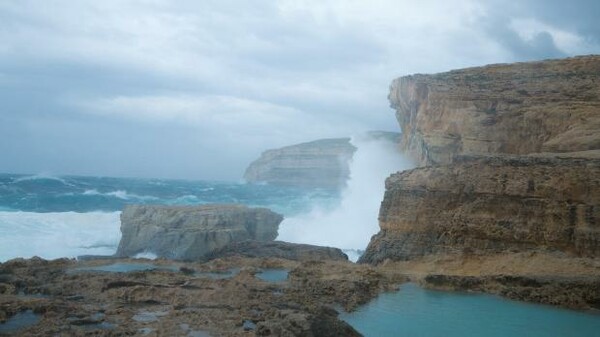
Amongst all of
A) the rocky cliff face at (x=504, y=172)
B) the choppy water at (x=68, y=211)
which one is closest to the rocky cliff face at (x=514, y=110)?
the rocky cliff face at (x=504, y=172)

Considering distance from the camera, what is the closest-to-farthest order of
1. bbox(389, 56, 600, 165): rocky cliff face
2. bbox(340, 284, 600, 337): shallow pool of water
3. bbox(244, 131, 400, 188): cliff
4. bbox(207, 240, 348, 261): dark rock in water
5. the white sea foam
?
bbox(340, 284, 600, 337): shallow pool of water < bbox(389, 56, 600, 165): rocky cliff face < bbox(207, 240, 348, 261): dark rock in water < the white sea foam < bbox(244, 131, 400, 188): cliff

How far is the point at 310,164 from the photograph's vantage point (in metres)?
85.1

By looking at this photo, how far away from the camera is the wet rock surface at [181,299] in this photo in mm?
8945

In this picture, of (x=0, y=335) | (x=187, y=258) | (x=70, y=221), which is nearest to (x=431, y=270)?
(x=187, y=258)

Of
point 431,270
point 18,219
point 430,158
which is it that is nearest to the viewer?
point 431,270

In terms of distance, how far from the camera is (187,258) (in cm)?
2205

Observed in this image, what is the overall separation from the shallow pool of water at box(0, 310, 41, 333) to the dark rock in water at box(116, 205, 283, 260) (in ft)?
37.6

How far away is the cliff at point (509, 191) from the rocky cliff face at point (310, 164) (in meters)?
53.8

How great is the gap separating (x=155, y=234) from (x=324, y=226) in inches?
532

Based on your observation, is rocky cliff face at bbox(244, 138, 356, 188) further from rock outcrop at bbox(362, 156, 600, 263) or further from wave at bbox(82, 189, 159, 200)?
rock outcrop at bbox(362, 156, 600, 263)

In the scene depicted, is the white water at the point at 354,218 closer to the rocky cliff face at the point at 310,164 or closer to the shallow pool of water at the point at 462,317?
the shallow pool of water at the point at 462,317

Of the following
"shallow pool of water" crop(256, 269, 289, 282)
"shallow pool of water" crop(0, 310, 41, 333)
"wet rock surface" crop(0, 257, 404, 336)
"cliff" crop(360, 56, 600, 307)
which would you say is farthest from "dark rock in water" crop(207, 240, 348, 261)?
"shallow pool of water" crop(0, 310, 41, 333)

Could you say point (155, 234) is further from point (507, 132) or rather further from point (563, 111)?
point (563, 111)

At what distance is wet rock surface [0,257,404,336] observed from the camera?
8.95m
